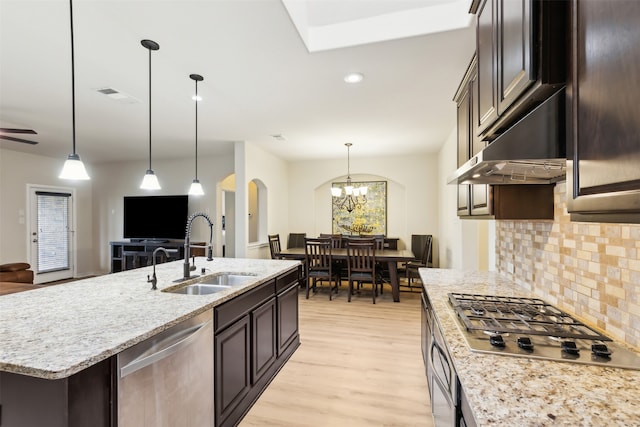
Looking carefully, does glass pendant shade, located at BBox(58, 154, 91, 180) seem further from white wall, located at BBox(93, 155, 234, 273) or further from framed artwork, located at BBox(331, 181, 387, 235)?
framed artwork, located at BBox(331, 181, 387, 235)

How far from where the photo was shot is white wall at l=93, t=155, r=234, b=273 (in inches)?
247

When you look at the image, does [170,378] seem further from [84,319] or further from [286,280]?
[286,280]

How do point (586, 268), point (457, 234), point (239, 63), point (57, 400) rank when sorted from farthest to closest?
point (457, 234), point (239, 63), point (586, 268), point (57, 400)

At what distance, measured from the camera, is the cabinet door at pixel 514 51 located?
93 cm

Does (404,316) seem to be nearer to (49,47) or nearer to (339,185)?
(339,185)

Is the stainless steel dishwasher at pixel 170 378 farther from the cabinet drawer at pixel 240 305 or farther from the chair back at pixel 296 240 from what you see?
the chair back at pixel 296 240

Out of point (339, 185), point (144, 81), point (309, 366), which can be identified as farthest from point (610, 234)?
point (339, 185)

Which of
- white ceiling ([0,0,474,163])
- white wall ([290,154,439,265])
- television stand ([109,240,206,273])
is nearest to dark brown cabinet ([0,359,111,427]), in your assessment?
white ceiling ([0,0,474,163])

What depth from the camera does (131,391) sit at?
1189 millimetres

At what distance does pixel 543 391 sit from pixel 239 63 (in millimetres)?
2739

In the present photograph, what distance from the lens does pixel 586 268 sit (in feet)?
4.46

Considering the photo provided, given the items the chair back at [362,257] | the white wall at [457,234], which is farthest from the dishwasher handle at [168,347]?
the chair back at [362,257]

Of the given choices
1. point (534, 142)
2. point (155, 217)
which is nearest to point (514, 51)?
point (534, 142)

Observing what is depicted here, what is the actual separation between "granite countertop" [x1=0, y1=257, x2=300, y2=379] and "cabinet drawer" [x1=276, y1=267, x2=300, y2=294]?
1.43ft
